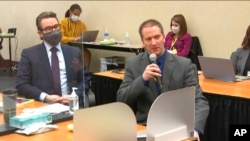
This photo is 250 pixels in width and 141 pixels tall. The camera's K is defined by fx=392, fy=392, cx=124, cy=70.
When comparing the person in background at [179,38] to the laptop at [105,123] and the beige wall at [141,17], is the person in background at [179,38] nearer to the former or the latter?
the beige wall at [141,17]

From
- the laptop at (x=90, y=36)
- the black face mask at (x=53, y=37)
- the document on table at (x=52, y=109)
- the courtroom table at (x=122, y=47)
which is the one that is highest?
the black face mask at (x=53, y=37)

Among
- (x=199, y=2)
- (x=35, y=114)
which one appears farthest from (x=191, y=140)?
(x=199, y=2)

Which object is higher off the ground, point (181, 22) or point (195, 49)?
point (181, 22)

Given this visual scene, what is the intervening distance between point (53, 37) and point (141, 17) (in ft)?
14.4

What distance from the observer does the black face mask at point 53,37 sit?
133 inches

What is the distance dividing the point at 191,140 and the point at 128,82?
2.91 feet

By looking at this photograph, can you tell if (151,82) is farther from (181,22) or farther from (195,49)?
(195,49)

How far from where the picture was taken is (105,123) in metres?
1.81

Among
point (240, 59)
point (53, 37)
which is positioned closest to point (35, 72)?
point (53, 37)

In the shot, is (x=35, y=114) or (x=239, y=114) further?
(x=239, y=114)

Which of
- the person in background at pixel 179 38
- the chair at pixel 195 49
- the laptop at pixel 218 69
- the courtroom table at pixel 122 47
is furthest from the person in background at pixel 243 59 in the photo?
the courtroom table at pixel 122 47

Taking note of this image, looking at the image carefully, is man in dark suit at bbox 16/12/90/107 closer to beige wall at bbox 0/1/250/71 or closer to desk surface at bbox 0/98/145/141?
desk surface at bbox 0/98/145/141

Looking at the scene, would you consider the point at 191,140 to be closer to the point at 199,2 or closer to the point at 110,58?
the point at 199,2

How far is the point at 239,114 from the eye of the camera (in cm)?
343
